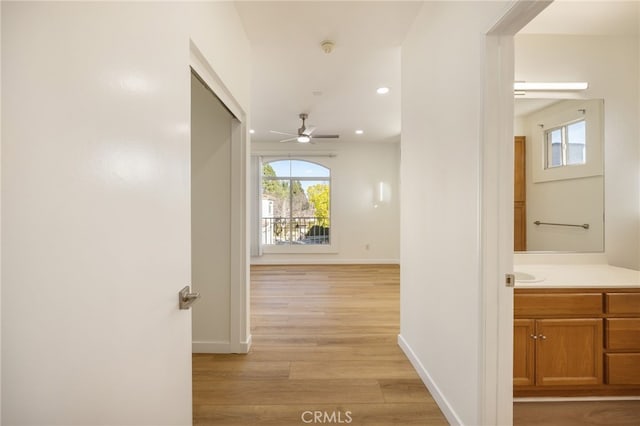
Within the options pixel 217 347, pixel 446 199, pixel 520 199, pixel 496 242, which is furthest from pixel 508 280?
pixel 217 347

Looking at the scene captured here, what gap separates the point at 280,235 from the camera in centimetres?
657

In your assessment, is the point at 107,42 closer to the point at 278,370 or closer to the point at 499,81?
the point at 499,81

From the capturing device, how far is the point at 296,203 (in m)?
6.57

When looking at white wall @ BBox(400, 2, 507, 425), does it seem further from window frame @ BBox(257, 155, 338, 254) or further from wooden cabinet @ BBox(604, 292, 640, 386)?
window frame @ BBox(257, 155, 338, 254)

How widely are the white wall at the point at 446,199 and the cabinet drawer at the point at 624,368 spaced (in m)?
1.09

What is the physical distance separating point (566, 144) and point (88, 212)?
3199 millimetres

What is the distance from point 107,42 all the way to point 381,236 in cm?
621

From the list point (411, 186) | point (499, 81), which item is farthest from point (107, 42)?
point (411, 186)

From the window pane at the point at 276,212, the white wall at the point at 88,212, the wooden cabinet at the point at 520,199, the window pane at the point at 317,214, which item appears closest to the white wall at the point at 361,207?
the window pane at the point at 317,214

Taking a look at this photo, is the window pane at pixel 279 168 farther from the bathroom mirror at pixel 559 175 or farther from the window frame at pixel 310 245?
the bathroom mirror at pixel 559 175

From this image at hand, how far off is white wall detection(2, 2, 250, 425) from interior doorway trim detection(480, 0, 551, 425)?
54.7 inches

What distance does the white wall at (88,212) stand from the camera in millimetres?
552

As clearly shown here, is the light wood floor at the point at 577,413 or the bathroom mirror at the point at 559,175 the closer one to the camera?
the light wood floor at the point at 577,413

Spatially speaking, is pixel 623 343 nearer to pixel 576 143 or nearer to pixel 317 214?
pixel 576 143
